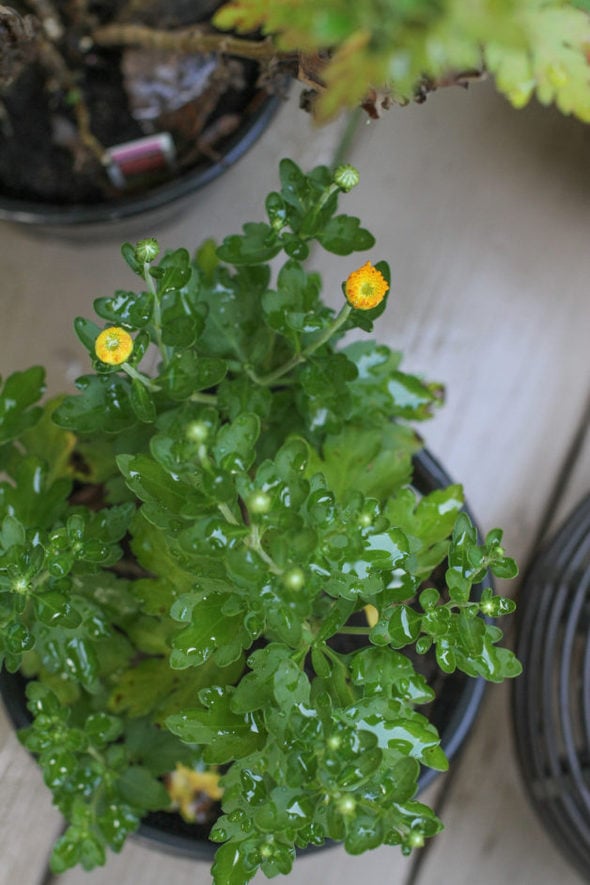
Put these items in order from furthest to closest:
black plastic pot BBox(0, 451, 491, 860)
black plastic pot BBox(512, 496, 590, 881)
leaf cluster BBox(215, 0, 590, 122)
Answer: black plastic pot BBox(512, 496, 590, 881) < black plastic pot BBox(0, 451, 491, 860) < leaf cluster BBox(215, 0, 590, 122)

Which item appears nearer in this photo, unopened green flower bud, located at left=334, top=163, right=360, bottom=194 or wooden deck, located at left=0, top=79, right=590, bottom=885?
unopened green flower bud, located at left=334, top=163, right=360, bottom=194

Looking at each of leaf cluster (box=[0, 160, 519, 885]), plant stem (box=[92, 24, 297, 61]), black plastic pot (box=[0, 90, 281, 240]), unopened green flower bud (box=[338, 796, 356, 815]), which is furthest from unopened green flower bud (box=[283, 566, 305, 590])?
black plastic pot (box=[0, 90, 281, 240])

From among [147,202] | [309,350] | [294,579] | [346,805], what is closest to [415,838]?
[346,805]

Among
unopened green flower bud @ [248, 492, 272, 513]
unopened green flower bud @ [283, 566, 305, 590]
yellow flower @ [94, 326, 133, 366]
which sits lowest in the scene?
unopened green flower bud @ [283, 566, 305, 590]

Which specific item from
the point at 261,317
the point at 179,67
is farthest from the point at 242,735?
the point at 179,67

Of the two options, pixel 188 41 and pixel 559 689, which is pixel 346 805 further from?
pixel 188 41

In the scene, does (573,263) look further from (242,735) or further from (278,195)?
(242,735)

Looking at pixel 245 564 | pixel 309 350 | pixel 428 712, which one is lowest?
pixel 428 712

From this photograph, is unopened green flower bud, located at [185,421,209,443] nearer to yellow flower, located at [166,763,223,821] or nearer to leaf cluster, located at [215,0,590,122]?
leaf cluster, located at [215,0,590,122]
